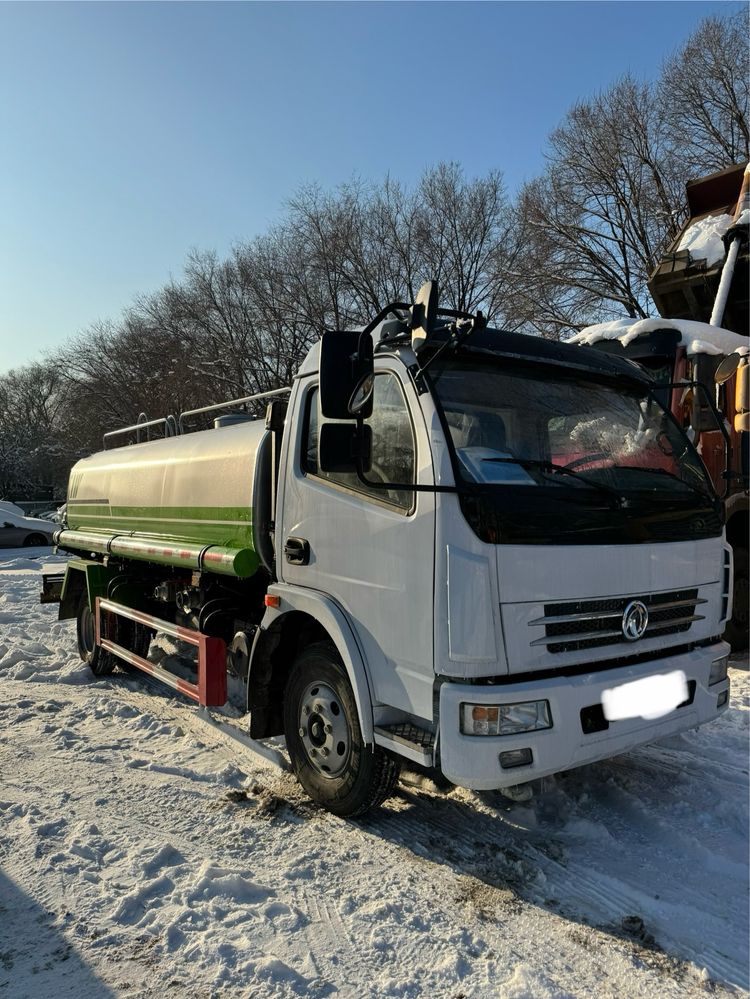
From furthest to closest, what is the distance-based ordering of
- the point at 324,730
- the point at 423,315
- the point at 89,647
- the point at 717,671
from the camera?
the point at 89,647 → the point at 324,730 → the point at 717,671 → the point at 423,315

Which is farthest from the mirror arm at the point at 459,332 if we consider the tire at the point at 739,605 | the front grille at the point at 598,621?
the tire at the point at 739,605

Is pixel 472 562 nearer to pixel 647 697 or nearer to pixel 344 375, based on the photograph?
pixel 344 375

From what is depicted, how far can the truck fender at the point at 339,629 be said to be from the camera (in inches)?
135

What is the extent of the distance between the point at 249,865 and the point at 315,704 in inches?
33.9

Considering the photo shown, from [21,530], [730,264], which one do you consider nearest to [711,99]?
[730,264]

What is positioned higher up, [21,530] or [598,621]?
[598,621]

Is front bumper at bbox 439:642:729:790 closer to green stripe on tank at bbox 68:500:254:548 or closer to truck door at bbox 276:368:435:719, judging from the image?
truck door at bbox 276:368:435:719

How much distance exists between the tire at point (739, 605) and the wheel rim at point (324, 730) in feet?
17.1

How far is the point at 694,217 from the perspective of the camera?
1049 centimetres

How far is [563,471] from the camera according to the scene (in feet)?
11.0

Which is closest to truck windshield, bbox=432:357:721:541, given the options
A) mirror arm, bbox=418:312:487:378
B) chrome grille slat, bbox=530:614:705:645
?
mirror arm, bbox=418:312:487:378

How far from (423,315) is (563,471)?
100 centimetres

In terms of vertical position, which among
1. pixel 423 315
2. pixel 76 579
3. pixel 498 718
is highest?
pixel 423 315

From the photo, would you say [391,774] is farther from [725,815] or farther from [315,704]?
[725,815]
